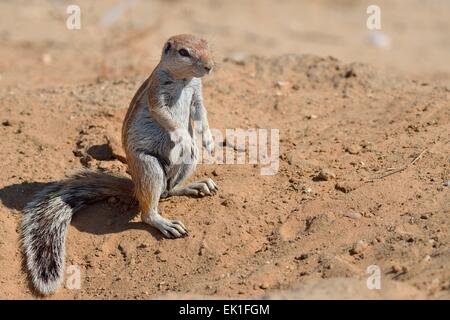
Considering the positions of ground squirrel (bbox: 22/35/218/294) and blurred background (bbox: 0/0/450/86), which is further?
blurred background (bbox: 0/0/450/86)

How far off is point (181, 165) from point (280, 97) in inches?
89.7

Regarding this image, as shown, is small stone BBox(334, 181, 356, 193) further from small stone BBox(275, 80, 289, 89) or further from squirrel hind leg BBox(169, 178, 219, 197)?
small stone BBox(275, 80, 289, 89)

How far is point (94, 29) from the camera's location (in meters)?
13.5

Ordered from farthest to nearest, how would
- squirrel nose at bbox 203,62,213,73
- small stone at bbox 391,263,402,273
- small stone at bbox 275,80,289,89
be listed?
small stone at bbox 275,80,289,89 → squirrel nose at bbox 203,62,213,73 → small stone at bbox 391,263,402,273

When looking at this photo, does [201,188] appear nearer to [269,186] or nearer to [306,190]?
[269,186]

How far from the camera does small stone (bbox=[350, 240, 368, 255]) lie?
567 centimetres

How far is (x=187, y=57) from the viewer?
Result: 244 inches

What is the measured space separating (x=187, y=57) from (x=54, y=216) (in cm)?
187

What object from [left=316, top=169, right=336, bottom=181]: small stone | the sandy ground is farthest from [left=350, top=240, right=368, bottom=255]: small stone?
[left=316, top=169, right=336, bottom=181]: small stone

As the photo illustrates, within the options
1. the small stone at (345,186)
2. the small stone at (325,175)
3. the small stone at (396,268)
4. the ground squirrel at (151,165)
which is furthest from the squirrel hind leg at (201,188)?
the small stone at (396,268)

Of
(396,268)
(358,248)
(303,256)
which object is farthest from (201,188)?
(396,268)

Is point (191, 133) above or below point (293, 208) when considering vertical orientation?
above
